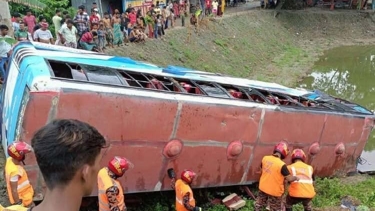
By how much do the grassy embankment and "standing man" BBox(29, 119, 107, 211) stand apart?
5.17 m

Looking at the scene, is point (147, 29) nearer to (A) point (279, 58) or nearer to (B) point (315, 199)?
(A) point (279, 58)

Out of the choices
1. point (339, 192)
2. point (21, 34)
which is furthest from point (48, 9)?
point (339, 192)

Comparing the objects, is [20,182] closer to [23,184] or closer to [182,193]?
[23,184]

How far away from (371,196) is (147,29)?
10.8m

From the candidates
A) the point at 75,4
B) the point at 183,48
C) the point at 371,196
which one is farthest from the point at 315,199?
the point at 75,4

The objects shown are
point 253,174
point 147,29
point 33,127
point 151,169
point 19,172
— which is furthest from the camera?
point 147,29

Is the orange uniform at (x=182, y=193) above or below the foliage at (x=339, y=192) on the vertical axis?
above

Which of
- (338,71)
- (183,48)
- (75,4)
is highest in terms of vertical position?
(75,4)

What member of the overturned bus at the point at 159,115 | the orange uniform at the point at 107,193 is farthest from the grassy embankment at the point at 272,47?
the orange uniform at the point at 107,193

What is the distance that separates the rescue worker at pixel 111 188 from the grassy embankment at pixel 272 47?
1783 millimetres

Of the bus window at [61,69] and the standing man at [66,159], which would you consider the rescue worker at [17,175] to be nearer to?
the bus window at [61,69]

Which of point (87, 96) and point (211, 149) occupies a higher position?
point (87, 96)

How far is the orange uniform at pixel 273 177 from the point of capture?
21.5ft

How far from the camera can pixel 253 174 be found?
784 centimetres
